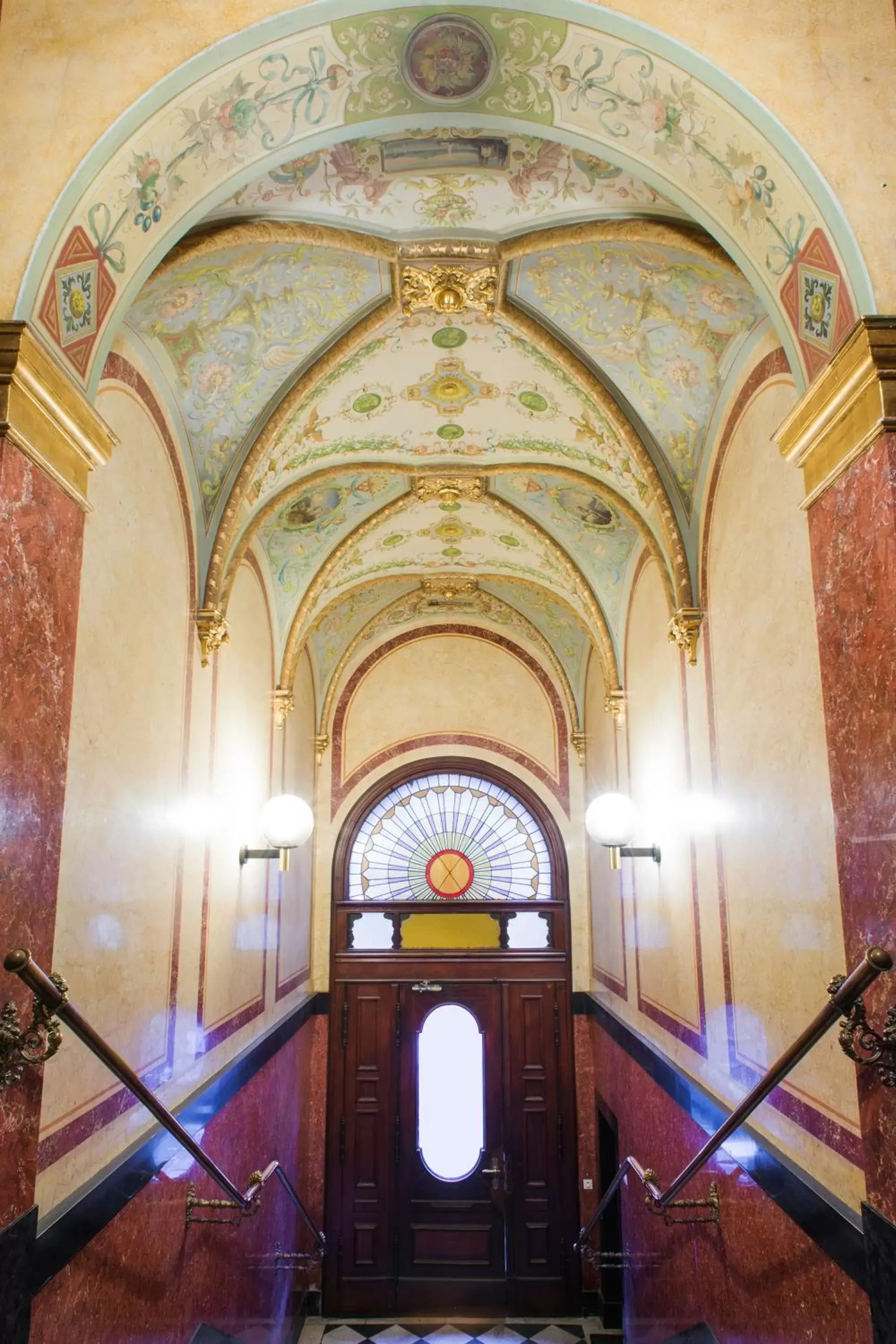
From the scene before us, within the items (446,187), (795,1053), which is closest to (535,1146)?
(795,1053)

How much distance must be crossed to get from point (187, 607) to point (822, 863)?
131 inches

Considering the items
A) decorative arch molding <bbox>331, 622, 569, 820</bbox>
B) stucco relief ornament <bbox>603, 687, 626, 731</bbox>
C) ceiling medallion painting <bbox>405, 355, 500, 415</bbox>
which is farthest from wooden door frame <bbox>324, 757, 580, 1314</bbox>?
ceiling medallion painting <bbox>405, 355, 500, 415</bbox>

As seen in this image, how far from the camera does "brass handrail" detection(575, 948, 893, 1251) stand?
7.85 feet

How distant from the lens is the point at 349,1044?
9328 millimetres

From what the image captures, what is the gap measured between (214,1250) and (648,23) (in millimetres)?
5611

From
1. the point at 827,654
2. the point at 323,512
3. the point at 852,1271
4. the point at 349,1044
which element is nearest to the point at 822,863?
the point at 827,654

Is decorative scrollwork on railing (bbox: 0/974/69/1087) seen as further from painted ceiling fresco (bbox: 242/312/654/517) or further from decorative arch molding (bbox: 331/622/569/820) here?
decorative arch molding (bbox: 331/622/569/820)

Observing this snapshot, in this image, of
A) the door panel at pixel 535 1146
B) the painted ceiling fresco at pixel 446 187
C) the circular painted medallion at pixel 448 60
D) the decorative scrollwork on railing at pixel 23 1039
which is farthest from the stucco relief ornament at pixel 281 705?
the decorative scrollwork on railing at pixel 23 1039

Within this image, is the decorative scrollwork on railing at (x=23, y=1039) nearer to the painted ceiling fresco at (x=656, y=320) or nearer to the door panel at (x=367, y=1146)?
the painted ceiling fresco at (x=656, y=320)

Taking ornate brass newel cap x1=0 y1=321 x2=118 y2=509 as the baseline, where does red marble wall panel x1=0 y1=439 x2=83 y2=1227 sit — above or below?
below

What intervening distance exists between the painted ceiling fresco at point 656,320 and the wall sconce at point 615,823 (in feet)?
6.50

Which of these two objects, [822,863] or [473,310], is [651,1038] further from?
[473,310]

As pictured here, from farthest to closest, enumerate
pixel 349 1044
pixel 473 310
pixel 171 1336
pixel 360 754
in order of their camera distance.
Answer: pixel 360 754, pixel 349 1044, pixel 473 310, pixel 171 1336

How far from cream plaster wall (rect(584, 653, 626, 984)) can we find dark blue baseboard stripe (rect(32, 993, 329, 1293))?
3332 millimetres
